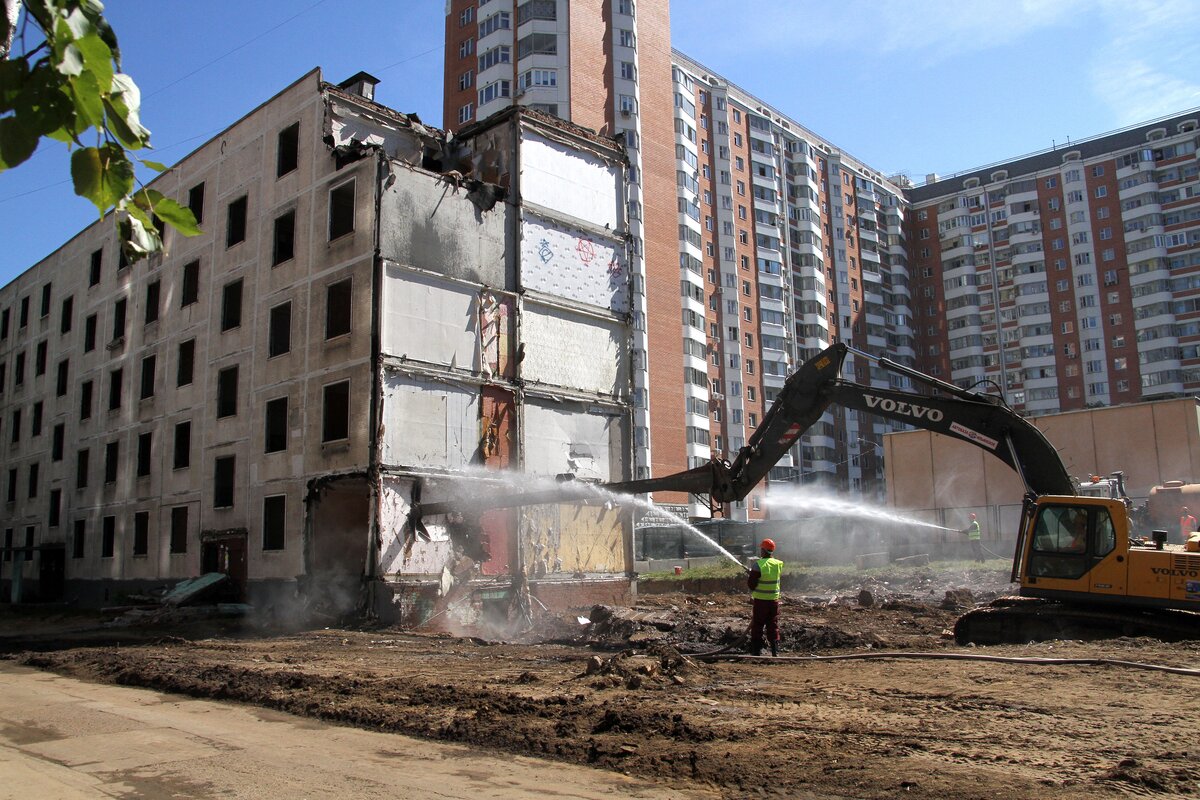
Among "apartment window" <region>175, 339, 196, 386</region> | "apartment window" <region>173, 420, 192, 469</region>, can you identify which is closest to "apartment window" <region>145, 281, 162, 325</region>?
"apartment window" <region>175, 339, 196, 386</region>

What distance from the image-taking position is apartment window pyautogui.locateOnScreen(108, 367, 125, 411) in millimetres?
33719

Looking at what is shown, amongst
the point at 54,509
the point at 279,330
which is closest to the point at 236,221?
the point at 279,330

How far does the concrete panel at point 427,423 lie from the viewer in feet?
71.4

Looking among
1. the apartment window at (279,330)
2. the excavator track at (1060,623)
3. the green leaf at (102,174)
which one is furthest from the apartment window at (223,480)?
the green leaf at (102,174)

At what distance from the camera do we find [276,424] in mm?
25359

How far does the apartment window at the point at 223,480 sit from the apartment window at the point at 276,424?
75.7 inches

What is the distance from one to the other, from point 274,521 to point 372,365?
5.98m

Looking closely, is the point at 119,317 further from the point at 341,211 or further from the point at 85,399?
the point at 341,211

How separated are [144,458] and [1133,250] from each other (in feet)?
296

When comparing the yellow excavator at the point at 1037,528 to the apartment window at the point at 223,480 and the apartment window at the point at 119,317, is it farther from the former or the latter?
the apartment window at the point at 119,317

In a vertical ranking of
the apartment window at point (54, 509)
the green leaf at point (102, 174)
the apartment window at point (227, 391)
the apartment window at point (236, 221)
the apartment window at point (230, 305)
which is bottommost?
the green leaf at point (102, 174)

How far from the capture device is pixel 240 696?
430 inches

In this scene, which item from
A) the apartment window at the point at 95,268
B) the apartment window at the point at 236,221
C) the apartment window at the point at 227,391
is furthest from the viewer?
the apartment window at the point at 95,268

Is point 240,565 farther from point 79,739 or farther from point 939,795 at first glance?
point 939,795
